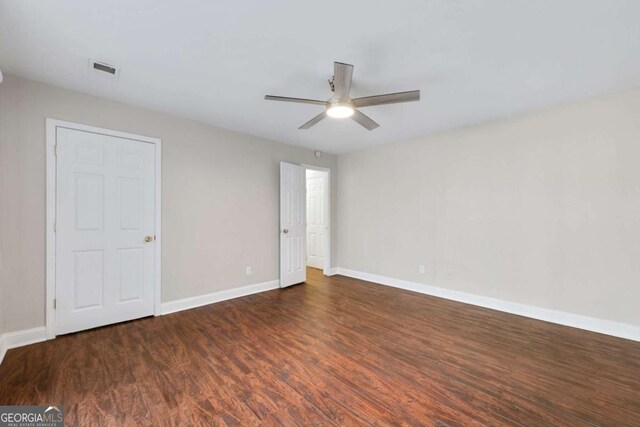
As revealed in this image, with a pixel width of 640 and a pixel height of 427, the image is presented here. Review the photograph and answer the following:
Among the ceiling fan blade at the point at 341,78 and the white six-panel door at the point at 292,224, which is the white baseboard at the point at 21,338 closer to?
the white six-panel door at the point at 292,224

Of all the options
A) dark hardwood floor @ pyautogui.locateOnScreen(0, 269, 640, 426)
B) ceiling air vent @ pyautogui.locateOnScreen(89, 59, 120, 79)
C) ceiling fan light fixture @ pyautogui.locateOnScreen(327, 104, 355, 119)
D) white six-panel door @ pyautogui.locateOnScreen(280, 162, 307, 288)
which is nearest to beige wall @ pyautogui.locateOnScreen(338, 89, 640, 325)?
dark hardwood floor @ pyautogui.locateOnScreen(0, 269, 640, 426)

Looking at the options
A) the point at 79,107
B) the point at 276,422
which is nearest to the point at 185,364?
the point at 276,422

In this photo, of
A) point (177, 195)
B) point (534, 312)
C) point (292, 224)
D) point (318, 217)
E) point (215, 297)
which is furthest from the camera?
point (318, 217)

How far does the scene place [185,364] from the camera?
7.35ft

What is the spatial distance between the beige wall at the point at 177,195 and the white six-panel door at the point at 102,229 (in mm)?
150

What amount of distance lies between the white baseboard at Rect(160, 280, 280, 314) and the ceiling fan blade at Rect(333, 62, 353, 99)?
3052 mm

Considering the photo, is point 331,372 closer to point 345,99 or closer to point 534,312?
point 345,99

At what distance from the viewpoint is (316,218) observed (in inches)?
240

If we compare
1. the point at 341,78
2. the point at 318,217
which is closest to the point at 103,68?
the point at 341,78

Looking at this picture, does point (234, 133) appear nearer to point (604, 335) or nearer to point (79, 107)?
point (79, 107)

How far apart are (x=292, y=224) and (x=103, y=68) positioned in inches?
121

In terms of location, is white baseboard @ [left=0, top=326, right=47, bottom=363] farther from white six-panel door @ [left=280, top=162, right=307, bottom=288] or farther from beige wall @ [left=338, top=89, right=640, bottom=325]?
beige wall @ [left=338, top=89, right=640, bottom=325]

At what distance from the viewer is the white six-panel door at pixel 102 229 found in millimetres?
2703

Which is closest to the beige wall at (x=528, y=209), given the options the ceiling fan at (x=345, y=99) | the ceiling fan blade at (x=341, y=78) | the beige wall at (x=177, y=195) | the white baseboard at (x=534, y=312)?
the white baseboard at (x=534, y=312)
